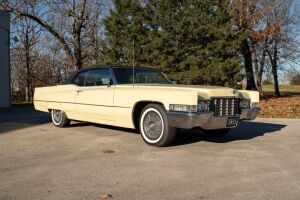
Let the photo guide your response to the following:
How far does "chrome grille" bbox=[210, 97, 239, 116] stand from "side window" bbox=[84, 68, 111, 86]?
8.26 feet

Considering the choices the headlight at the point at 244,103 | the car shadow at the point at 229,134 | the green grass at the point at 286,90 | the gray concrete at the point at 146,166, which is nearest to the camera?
the gray concrete at the point at 146,166

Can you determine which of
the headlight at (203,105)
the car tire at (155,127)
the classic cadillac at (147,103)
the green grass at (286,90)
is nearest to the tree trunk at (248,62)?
the green grass at (286,90)

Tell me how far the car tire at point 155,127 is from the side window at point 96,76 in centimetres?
153

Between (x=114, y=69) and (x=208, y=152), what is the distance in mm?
2964

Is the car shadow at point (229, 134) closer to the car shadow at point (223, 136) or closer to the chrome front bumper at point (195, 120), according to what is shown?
the car shadow at point (223, 136)

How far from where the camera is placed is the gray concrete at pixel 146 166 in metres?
4.80

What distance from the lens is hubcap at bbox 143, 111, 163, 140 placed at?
7.56 m

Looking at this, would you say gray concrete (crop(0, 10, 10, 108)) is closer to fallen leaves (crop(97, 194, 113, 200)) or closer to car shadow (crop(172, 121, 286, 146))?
car shadow (crop(172, 121, 286, 146))

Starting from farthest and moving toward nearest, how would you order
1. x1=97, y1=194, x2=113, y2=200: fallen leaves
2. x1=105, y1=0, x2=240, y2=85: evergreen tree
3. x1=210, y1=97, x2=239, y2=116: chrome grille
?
x1=105, y1=0, x2=240, y2=85: evergreen tree, x1=210, y1=97, x2=239, y2=116: chrome grille, x1=97, y1=194, x2=113, y2=200: fallen leaves

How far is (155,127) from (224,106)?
1.27 m

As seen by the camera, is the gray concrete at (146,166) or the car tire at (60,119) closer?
the gray concrete at (146,166)

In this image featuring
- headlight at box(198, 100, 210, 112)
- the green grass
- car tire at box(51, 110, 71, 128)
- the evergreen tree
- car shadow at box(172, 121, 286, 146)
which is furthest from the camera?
the green grass

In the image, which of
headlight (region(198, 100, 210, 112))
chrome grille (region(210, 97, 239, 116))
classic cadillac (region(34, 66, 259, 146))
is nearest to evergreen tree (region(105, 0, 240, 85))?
classic cadillac (region(34, 66, 259, 146))

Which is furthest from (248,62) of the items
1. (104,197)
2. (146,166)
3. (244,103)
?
(104,197)
